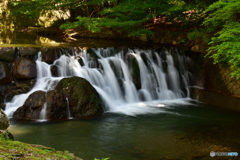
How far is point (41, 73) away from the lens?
10.2 metres

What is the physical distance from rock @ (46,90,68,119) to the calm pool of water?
0.48 metres

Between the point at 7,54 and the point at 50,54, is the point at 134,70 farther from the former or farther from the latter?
the point at 7,54

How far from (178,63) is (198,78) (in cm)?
115

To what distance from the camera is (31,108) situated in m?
8.78

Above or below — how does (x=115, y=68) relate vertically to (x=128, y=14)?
below

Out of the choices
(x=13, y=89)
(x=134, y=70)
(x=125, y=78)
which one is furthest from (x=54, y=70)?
(x=134, y=70)

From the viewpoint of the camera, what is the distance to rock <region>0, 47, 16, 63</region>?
10148 mm

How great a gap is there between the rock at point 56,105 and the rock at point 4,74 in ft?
6.23

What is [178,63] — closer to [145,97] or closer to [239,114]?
[145,97]

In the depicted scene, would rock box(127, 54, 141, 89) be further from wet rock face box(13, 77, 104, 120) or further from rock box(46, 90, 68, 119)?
rock box(46, 90, 68, 119)

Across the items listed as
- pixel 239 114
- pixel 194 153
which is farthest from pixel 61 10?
pixel 194 153

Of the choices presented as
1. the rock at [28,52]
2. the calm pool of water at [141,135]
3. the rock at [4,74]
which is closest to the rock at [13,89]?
the rock at [4,74]

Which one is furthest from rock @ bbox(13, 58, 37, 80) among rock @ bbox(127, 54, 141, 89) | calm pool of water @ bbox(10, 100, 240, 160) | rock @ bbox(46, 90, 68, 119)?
rock @ bbox(127, 54, 141, 89)

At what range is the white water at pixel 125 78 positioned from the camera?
1007 centimetres
